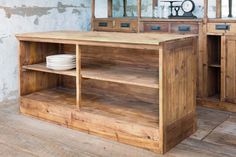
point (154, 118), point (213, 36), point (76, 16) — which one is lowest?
point (154, 118)

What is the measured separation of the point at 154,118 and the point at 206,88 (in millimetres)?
1405

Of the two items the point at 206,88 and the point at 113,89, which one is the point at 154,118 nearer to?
the point at 113,89

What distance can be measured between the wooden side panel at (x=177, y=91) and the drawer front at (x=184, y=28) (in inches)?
42.2

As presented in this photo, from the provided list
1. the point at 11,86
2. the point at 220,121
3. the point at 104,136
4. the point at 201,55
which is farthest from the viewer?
the point at 11,86

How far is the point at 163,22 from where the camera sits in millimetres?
4055

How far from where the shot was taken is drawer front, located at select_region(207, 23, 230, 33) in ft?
11.7

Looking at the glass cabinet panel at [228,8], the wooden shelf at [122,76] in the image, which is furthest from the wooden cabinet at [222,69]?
the wooden shelf at [122,76]

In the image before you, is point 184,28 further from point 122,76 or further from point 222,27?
point 122,76

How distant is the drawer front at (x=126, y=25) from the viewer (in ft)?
14.3

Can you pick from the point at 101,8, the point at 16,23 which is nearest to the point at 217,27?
the point at 101,8

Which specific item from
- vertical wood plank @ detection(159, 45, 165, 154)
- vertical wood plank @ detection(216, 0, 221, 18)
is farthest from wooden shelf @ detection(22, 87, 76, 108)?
vertical wood plank @ detection(216, 0, 221, 18)

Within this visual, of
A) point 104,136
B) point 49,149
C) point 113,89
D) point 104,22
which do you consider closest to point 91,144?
point 104,136

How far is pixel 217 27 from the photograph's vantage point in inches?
142

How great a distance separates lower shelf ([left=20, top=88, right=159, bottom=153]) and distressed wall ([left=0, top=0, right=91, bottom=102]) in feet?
2.09
